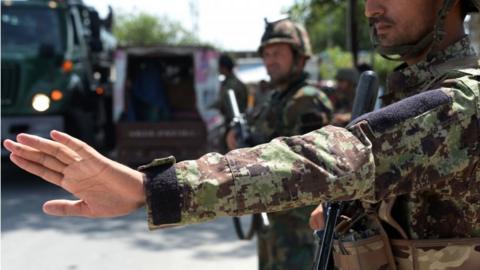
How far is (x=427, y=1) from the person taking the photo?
1.49 m

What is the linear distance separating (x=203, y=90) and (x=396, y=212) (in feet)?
26.3

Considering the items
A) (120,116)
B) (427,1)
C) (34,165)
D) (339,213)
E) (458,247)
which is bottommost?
(458,247)

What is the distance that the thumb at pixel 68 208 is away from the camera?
1115mm

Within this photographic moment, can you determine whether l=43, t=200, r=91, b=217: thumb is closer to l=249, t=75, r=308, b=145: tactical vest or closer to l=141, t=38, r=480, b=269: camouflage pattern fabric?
l=141, t=38, r=480, b=269: camouflage pattern fabric

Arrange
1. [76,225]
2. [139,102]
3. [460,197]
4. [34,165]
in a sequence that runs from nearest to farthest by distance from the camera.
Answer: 1. [34,165]
2. [460,197]
3. [76,225]
4. [139,102]

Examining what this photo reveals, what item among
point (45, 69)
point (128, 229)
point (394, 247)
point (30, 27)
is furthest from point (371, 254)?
point (30, 27)

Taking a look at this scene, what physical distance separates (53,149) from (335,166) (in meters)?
0.46

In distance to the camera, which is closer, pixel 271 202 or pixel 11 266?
pixel 271 202

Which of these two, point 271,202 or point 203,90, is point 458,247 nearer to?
point 271,202

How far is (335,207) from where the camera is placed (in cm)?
152

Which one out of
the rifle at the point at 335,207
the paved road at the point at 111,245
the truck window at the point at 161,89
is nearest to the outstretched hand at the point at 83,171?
the rifle at the point at 335,207

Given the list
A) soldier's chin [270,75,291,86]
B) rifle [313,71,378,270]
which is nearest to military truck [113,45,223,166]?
soldier's chin [270,75,291,86]

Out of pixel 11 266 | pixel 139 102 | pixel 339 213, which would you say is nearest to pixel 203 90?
pixel 139 102

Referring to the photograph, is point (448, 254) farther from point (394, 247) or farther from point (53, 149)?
point (53, 149)
